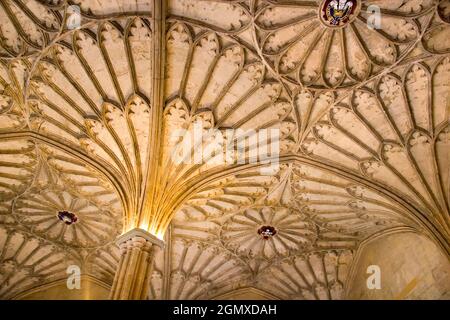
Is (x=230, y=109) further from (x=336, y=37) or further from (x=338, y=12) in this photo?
(x=338, y=12)

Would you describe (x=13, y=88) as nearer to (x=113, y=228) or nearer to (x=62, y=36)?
(x=62, y=36)

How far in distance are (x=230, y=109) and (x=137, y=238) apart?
14.7ft

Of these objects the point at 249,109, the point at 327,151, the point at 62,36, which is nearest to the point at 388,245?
the point at 327,151

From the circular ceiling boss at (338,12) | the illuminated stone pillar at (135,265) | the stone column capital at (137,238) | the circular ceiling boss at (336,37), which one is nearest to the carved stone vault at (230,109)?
the circular ceiling boss at (336,37)

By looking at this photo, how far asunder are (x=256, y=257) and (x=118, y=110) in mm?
8214

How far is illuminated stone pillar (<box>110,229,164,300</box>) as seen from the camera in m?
9.51


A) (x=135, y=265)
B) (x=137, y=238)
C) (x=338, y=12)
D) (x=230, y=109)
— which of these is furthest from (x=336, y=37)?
(x=135, y=265)

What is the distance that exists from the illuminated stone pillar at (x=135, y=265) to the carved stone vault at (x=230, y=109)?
24.4 inches

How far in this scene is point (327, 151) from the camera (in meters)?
13.2

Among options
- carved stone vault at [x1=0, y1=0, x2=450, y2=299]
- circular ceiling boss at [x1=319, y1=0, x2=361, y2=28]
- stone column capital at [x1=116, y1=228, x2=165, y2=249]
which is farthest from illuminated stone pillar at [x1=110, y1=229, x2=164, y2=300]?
circular ceiling boss at [x1=319, y1=0, x2=361, y2=28]

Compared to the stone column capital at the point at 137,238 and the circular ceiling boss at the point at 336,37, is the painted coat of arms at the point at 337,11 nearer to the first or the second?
the circular ceiling boss at the point at 336,37

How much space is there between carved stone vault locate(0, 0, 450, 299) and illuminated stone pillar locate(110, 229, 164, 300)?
2.03 feet

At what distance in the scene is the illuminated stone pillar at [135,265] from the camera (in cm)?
951
